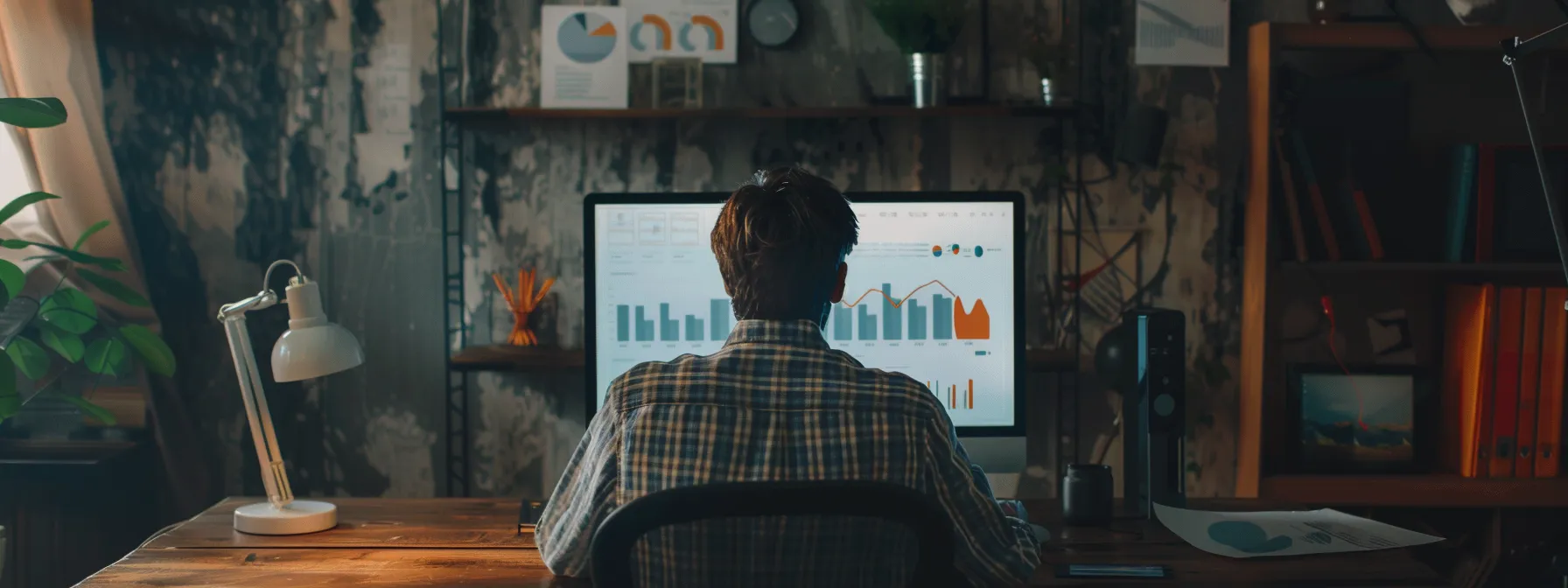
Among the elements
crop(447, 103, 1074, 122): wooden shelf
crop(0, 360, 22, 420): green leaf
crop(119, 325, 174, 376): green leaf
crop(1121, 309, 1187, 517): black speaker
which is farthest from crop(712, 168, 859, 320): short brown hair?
crop(119, 325, 174, 376): green leaf

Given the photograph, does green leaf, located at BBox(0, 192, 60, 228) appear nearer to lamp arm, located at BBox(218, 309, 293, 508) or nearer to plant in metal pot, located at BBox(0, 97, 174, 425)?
plant in metal pot, located at BBox(0, 97, 174, 425)

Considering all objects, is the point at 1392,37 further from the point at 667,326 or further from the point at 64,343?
the point at 64,343

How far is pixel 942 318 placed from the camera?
63.4 inches

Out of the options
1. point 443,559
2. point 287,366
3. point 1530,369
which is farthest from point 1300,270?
point 287,366

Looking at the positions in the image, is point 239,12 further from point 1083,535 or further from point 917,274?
point 1083,535

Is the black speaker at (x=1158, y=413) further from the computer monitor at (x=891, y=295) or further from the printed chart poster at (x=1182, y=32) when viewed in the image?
the printed chart poster at (x=1182, y=32)

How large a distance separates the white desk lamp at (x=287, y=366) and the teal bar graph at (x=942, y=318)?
780 mm

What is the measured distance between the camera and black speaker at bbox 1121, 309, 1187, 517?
154 centimetres

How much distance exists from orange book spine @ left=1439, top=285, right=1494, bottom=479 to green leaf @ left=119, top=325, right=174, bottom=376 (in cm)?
253

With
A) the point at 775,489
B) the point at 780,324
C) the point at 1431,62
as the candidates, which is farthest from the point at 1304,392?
the point at 775,489

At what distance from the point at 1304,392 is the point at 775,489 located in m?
1.91

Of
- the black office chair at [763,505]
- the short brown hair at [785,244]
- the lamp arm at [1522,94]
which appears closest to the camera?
the black office chair at [763,505]

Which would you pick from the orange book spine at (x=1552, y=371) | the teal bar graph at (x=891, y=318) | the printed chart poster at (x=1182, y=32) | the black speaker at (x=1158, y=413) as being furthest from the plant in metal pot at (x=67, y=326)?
the orange book spine at (x=1552, y=371)

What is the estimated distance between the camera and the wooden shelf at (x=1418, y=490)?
2229mm
